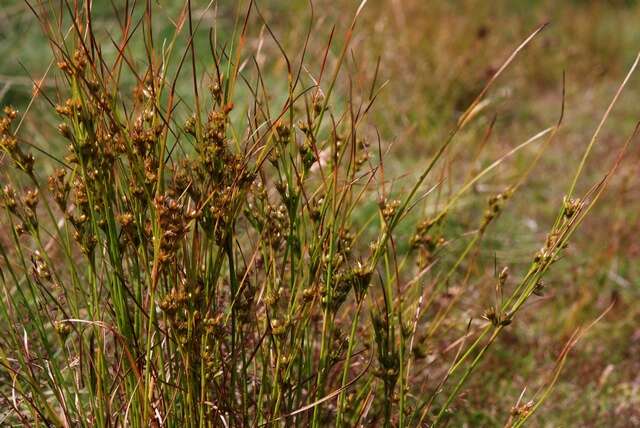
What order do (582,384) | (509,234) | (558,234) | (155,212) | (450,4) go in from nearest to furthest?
(155,212) < (558,234) < (582,384) < (509,234) < (450,4)

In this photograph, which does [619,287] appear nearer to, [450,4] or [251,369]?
[251,369]

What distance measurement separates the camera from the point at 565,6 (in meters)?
7.32

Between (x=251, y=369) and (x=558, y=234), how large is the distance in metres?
0.96

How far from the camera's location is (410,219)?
358 cm

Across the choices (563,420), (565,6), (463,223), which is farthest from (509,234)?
(565,6)

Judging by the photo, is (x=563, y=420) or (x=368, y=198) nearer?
(x=563, y=420)

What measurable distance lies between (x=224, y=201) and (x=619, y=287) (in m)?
2.55

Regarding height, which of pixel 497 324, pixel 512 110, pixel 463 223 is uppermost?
pixel 512 110

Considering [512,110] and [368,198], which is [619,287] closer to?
[368,198]

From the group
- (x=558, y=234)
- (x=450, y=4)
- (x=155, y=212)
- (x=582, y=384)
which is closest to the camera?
(x=155, y=212)

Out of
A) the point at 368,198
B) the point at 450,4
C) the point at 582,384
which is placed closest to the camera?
the point at 582,384

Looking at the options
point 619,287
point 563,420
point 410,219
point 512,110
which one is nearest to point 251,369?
point 563,420

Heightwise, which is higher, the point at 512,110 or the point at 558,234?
the point at 512,110

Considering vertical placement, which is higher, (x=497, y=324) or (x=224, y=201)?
(x=224, y=201)
